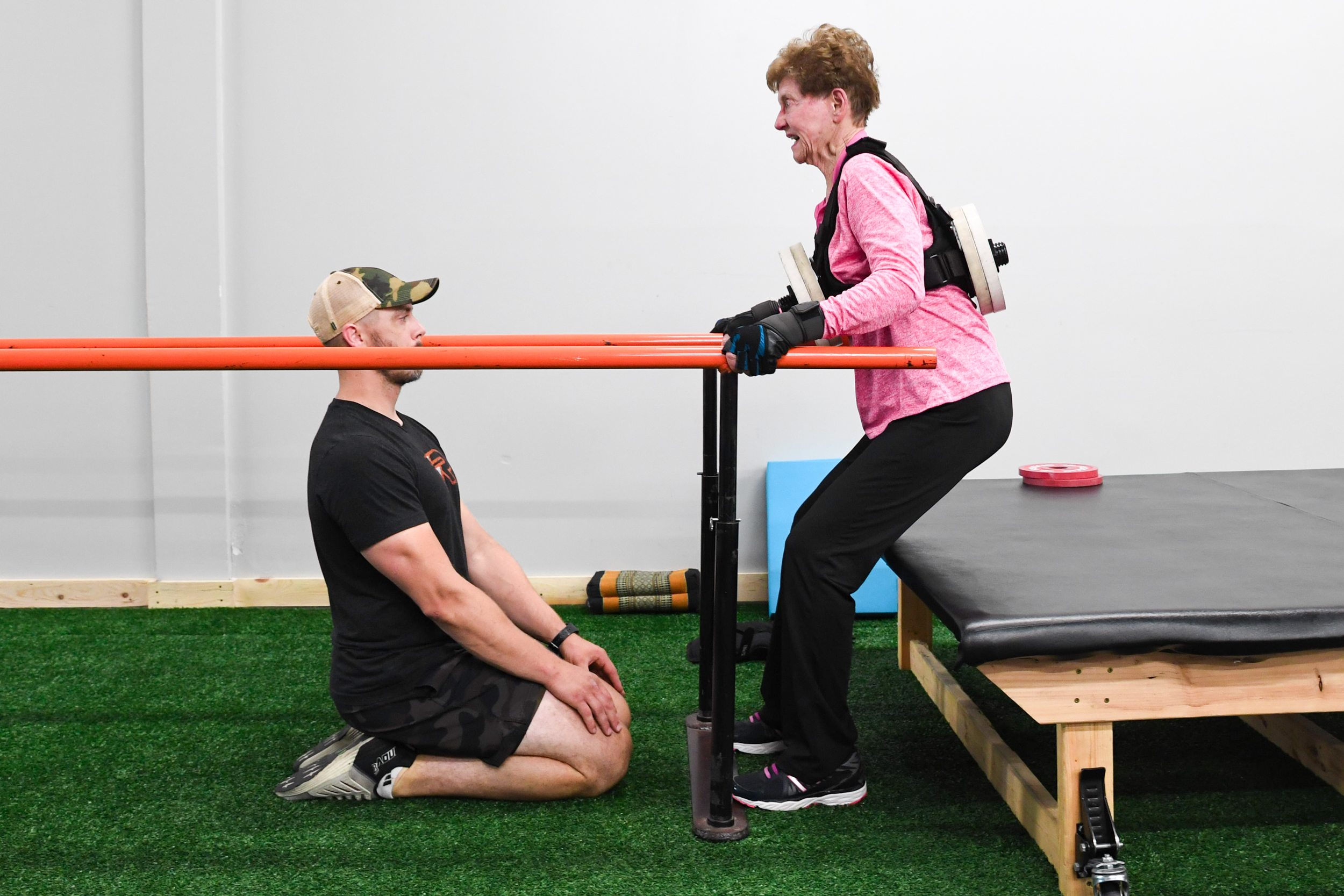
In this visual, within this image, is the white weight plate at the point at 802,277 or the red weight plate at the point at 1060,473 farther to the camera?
the red weight plate at the point at 1060,473

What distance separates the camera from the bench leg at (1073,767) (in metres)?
1.82

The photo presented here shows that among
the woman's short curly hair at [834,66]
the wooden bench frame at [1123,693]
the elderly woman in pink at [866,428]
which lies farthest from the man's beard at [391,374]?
the wooden bench frame at [1123,693]

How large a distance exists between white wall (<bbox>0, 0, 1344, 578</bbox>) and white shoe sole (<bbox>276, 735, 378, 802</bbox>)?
5.50ft

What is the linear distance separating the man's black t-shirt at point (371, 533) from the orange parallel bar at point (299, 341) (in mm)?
200

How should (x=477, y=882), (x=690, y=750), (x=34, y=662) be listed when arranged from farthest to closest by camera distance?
1. (x=34, y=662)
2. (x=690, y=750)
3. (x=477, y=882)

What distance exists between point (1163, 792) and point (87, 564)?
3.51 m

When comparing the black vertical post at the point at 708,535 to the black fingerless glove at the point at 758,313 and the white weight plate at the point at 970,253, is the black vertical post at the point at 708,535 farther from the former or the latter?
the white weight plate at the point at 970,253

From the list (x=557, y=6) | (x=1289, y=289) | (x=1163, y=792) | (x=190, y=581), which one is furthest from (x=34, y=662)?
(x=1289, y=289)

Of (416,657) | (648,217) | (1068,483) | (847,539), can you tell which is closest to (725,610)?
(847,539)

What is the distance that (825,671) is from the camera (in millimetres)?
2131

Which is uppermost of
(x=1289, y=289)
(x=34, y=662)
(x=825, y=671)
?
(x=1289, y=289)

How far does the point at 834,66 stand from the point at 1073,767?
1386 mm

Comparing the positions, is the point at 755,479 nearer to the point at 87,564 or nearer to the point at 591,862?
the point at 591,862

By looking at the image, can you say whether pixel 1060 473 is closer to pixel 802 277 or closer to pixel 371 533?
pixel 802 277
